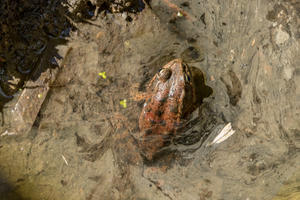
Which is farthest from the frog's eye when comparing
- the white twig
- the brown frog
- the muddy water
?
the white twig

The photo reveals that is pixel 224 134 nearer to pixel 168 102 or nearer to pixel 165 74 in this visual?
pixel 168 102

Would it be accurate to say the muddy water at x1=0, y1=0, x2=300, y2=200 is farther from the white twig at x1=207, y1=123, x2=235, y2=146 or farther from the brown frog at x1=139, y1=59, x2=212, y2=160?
the brown frog at x1=139, y1=59, x2=212, y2=160

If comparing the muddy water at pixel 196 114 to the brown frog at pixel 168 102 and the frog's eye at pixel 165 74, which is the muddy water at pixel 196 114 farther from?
the frog's eye at pixel 165 74

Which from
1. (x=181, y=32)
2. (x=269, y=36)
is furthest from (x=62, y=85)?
(x=269, y=36)

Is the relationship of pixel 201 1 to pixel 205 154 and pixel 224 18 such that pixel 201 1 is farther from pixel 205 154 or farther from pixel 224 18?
pixel 205 154

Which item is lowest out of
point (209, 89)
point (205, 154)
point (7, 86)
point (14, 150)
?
point (14, 150)
